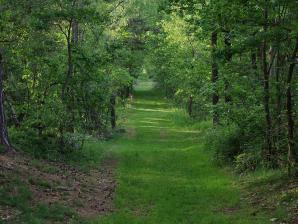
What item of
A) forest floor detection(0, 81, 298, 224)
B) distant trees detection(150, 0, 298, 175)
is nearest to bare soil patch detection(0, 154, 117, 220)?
forest floor detection(0, 81, 298, 224)

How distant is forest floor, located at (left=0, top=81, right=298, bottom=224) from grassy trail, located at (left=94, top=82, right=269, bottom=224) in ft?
0.08

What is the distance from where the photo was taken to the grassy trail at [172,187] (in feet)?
37.9

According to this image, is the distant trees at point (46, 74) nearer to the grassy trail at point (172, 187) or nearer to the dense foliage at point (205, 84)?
the dense foliage at point (205, 84)

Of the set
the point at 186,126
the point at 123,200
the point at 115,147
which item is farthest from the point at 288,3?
the point at 186,126

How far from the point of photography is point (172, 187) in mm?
15023

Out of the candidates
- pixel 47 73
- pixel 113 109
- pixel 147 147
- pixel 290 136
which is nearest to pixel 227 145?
pixel 290 136

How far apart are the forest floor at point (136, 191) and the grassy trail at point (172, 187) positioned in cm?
2

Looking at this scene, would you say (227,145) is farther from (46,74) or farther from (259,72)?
(46,74)

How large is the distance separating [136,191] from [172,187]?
129 cm

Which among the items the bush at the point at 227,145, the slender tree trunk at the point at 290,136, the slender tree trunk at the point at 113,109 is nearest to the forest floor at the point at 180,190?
the bush at the point at 227,145

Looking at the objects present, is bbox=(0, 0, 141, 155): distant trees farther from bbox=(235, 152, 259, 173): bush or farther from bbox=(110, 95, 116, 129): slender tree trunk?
bbox=(235, 152, 259, 173): bush

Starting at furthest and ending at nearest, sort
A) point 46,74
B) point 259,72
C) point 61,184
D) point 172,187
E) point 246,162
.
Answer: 1. point 46,74
2. point 246,162
3. point 259,72
4. point 172,187
5. point 61,184

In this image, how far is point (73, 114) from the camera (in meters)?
19.1

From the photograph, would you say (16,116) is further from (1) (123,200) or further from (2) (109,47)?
(1) (123,200)
